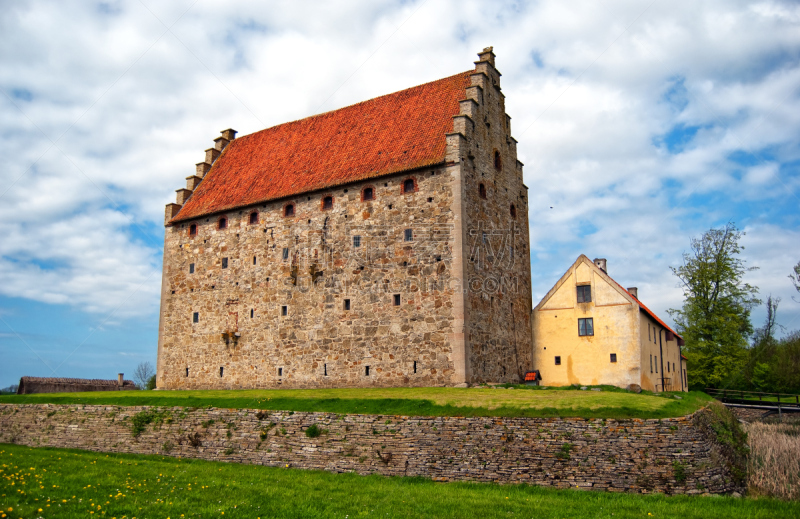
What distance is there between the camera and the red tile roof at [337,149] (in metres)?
27.9

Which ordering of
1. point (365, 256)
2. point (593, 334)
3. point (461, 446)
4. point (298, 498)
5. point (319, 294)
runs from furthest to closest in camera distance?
1. point (319, 294)
2. point (365, 256)
3. point (593, 334)
4. point (461, 446)
5. point (298, 498)

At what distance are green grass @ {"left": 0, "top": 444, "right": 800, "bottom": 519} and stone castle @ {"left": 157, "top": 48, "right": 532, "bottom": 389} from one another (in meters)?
9.50

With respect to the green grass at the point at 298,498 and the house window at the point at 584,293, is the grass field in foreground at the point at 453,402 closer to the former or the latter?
the green grass at the point at 298,498

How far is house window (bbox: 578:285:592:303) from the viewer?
27.2 meters

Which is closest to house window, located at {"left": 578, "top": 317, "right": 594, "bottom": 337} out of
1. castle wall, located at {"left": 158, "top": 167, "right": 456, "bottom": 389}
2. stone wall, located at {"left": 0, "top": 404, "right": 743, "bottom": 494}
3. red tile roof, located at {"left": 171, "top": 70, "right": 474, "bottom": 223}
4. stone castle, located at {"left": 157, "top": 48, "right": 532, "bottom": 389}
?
stone castle, located at {"left": 157, "top": 48, "right": 532, "bottom": 389}

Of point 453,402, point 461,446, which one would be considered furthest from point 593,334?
point 461,446

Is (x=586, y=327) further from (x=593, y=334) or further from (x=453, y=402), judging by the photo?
(x=453, y=402)

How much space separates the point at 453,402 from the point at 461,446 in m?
2.32

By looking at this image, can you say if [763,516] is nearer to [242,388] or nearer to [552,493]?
[552,493]

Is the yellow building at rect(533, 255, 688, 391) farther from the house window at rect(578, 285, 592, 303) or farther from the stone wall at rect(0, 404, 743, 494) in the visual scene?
the stone wall at rect(0, 404, 743, 494)

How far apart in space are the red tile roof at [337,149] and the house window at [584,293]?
9.02m

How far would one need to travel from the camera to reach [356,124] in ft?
105

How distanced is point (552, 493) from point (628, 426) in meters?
2.84

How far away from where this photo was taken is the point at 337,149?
30969 millimetres
